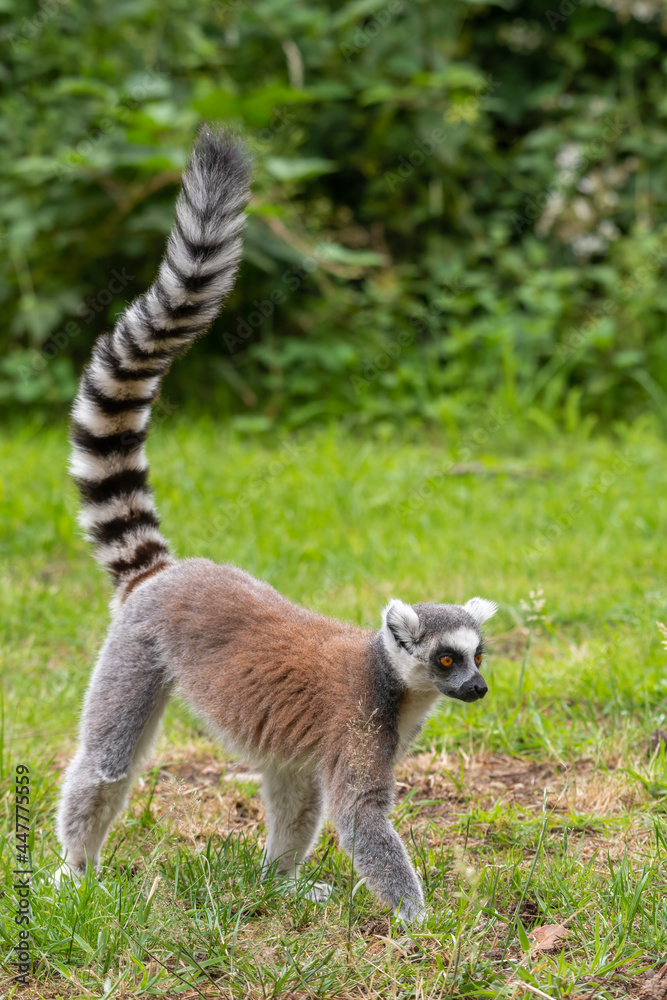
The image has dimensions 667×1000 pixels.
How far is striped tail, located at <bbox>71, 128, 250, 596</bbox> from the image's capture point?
2.88 meters

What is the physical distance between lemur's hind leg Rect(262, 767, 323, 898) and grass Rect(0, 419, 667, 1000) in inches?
2.5

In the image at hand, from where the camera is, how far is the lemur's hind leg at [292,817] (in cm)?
299

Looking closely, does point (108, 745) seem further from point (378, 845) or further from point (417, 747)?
point (417, 747)

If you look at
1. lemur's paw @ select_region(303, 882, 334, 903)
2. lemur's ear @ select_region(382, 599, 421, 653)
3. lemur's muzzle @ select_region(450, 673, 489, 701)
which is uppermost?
lemur's ear @ select_region(382, 599, 421, 653)

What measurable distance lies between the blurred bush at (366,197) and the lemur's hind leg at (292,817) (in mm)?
4802

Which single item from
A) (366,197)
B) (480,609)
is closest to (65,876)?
(480,609)

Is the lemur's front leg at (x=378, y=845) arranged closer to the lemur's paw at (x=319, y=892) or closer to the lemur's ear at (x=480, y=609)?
the lemur's paw at (x=319, y=892)

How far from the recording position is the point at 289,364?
324 inches

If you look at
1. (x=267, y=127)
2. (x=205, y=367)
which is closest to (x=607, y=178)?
(x=267, y=127)

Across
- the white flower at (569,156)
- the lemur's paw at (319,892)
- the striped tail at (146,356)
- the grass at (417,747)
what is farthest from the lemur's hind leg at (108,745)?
the white flower at (569,156)

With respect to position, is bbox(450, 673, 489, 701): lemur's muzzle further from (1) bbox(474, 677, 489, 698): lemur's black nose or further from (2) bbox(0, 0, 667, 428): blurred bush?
(2) bbox(0, 0, 667, 428): blurred bush

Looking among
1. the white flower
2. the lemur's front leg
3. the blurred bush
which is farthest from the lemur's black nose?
the white flower

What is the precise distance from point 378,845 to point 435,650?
1.66ft

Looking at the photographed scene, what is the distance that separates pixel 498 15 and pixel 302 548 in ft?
18.4
